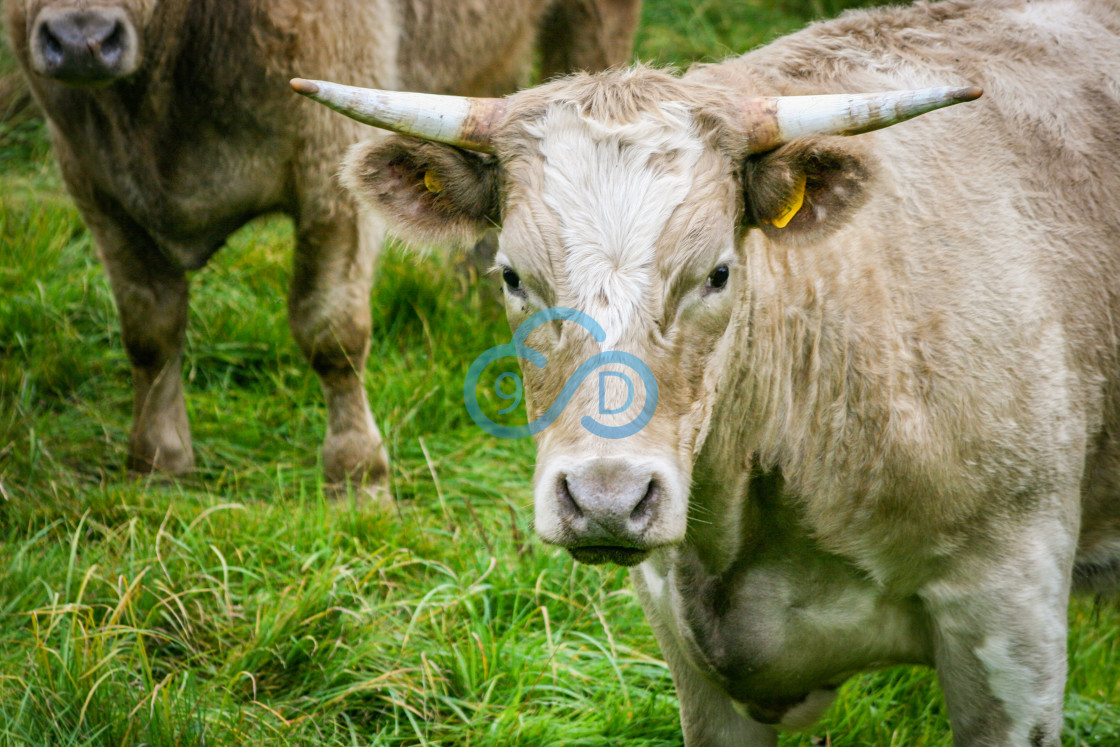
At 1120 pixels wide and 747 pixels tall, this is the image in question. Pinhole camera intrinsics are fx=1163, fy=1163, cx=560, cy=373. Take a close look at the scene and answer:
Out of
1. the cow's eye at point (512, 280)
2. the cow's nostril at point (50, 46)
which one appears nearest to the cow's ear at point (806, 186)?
the cow's eye at point (512, 280)

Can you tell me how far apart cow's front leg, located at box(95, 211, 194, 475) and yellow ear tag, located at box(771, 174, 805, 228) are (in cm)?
280

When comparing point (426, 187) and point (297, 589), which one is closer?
point (426, 187)

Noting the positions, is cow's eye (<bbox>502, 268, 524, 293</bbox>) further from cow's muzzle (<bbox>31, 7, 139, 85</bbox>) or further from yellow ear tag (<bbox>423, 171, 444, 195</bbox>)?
cow's muzzle (<bbox>31, 7, 139, 85</bbox>)

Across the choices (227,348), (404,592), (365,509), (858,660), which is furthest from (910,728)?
(227,348)

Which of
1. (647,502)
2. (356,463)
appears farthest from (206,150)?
(647,502)

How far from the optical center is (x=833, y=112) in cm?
229

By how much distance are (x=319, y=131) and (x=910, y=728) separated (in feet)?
9.12

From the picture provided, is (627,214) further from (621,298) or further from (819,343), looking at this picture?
(819,343)

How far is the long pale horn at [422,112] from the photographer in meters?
2.32

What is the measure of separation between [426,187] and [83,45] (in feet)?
5.63

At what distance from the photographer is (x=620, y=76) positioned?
2.45 meters

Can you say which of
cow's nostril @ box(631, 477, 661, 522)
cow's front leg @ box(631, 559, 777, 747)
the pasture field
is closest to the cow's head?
cow's nostril @ box(631, 477, 661, 522)

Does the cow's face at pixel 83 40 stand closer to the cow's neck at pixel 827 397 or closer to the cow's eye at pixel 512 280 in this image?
the cow's eye at pixel 512 280

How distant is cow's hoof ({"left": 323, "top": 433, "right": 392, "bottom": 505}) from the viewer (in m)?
4.41
